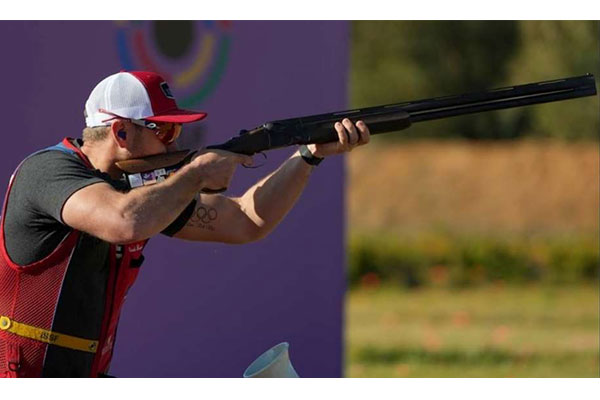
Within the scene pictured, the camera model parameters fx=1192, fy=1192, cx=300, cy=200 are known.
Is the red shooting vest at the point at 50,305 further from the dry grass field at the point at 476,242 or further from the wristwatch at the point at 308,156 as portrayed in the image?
the dry grass field at the point at 476,242

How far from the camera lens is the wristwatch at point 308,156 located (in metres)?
4.94

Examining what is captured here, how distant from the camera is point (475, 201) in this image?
70.1 feet

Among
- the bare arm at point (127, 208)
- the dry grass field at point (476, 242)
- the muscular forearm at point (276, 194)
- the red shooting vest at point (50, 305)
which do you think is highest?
the dry grass field at point (476, 242)

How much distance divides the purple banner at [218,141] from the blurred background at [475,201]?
599cm

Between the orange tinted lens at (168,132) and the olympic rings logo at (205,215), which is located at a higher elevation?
the orange tinted lens at (168,132)

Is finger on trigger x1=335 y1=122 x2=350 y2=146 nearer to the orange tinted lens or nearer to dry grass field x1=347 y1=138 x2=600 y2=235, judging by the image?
the orange tinted lens

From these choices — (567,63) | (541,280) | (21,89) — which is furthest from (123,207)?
(567,63)

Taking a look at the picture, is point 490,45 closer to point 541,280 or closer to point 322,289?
point 541,280

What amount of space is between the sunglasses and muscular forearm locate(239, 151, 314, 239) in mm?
620

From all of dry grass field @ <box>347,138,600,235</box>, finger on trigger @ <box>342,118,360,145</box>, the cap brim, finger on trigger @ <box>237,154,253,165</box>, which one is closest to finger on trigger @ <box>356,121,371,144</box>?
finger on trigger @ <box>342,118,360,145</box>

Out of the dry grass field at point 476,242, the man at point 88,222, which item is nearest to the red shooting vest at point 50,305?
the man at point 88,222

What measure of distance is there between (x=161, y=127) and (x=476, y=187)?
1758 cm

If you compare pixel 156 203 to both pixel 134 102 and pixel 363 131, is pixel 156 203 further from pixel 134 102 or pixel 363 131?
pixel 363 131

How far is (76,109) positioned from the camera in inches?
226
